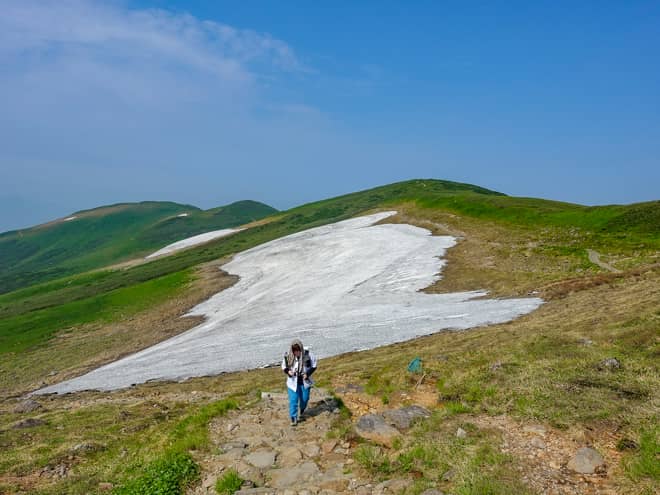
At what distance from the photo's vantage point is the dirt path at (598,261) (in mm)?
43906

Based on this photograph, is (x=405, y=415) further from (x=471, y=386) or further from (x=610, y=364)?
(x=610, y=364)

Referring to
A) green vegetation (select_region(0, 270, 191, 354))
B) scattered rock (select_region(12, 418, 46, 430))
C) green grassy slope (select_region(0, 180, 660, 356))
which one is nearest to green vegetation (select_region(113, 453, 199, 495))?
scattered rock (select_region(12, 418, 46, 430))

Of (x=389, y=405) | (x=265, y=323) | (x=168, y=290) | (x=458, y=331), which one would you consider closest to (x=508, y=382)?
(x=389, y=405)

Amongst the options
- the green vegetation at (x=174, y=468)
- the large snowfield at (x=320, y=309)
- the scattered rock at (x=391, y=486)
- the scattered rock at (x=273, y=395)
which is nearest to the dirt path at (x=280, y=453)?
the scattered rock at (x=391, y=486)

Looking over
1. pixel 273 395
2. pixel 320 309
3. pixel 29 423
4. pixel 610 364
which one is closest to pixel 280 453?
pixel 273 395

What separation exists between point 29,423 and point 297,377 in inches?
579

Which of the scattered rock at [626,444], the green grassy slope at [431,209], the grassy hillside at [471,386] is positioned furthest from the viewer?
the green grassy slope at [431,209]

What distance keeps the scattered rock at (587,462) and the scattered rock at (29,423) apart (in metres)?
22.3

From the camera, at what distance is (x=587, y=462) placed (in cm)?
1105

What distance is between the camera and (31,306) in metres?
80.8

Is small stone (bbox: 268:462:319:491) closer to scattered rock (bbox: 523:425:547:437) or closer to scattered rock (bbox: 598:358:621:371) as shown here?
scattered rock (bbox: 523:425:547:437)

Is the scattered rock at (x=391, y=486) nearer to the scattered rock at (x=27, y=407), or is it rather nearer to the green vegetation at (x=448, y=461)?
the green vegetation at (x=448, y=461)

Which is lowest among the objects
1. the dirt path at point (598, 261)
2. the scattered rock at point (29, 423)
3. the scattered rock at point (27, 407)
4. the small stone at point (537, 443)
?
the scattered rock at point (27, 407)

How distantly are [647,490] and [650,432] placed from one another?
103 inches
